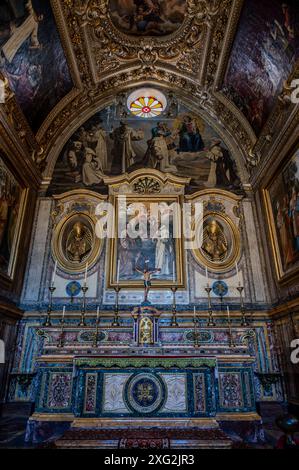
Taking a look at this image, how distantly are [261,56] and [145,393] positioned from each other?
27.7 feet

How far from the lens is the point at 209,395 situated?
4.94 m

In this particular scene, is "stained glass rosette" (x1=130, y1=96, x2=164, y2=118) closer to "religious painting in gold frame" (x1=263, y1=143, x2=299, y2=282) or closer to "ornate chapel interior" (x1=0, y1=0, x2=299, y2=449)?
"ornate chapel interior" (x1=0, y1=0, x2=299, y2=449)

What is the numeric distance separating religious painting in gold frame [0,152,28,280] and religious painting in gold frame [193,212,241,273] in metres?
4.86

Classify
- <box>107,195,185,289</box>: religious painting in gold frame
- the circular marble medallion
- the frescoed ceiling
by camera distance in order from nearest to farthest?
1. the circular marble medallion
2. the frescoed ceiling
3. <box>107,195,185,289</box>: religious painting in gold frame

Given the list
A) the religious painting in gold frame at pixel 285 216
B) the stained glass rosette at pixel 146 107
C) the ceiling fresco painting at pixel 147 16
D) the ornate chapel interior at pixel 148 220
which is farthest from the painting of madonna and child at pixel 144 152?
the ceiling fresco painting at pixel 147 16

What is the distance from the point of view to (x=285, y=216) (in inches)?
302

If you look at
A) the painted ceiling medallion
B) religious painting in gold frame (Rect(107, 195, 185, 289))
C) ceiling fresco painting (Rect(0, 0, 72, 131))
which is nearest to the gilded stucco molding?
religious painting in gold frame (Rect(107, 195, 185, 289))

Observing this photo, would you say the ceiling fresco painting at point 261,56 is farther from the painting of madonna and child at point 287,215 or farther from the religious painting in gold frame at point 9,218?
the religious painting in gold frame at point 9,218

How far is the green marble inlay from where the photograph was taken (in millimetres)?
5129

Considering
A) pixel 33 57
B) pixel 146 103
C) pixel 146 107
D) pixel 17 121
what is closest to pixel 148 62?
pixel 146 103

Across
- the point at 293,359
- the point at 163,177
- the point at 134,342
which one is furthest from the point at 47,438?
the point at 163,177

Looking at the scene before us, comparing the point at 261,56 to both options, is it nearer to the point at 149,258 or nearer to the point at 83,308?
the point at 149,258

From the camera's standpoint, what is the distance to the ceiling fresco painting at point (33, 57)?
23.5 feet
